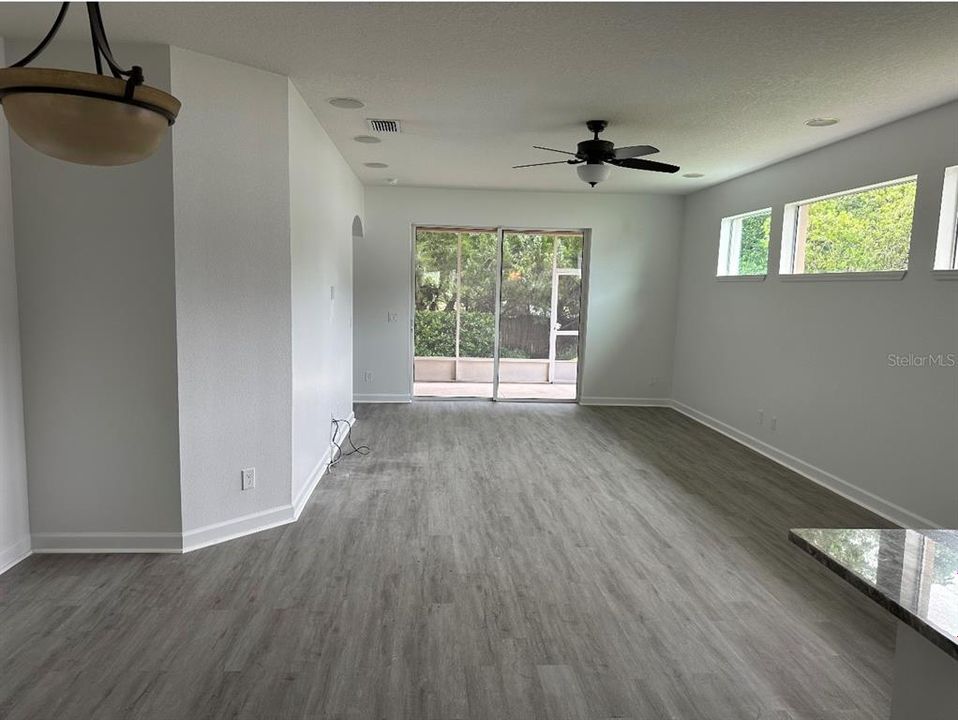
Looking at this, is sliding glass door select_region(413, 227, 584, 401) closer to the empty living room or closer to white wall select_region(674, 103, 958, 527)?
white wall select_region(674, 103, 958, 527)

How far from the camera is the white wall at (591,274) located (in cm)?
716

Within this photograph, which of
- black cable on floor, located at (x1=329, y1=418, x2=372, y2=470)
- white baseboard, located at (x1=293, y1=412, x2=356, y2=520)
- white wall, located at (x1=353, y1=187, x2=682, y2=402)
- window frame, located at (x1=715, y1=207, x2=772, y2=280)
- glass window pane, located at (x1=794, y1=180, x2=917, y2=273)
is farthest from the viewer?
white wall, located at (x1=353, y1=187, x2=682, y2=402)

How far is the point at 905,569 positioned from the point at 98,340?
132 inches

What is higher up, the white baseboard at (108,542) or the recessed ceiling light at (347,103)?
the recessed ceiling light at (347,103)

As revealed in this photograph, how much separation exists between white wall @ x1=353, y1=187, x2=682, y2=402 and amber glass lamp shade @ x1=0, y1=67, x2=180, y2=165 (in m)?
5.93

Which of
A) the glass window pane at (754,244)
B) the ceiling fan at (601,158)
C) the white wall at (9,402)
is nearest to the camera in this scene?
the white wall at (9,402)

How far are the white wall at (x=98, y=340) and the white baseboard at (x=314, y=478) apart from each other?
0.76 metres

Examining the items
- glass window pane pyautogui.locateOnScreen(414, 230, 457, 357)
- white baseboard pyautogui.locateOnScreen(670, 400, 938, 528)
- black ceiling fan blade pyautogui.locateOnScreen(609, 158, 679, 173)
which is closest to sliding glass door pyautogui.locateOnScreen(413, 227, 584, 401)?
glass window pane pyautogui.locateOnScreen(414, 230, 457, 357)

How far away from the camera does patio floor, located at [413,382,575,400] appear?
773cm

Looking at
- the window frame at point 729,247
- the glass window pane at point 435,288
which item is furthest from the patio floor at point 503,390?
the window frame at point 729,247

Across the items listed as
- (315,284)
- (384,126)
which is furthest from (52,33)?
(384,126)

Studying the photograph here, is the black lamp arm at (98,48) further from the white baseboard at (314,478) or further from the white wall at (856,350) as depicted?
the white wall at (856,350)

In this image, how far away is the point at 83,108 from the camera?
119 cm

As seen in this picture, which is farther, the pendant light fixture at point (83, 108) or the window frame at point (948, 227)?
the window frame at point (948, 227)
